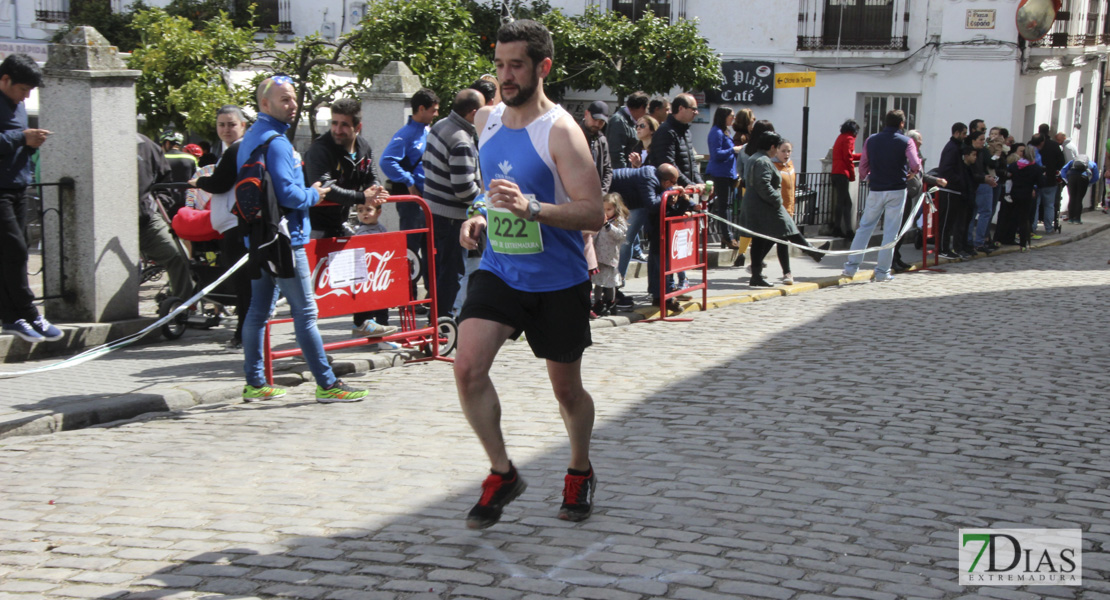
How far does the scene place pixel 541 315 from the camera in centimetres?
461

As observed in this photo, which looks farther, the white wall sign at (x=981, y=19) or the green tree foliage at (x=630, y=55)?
the white wall sign at (x=981, y=19)

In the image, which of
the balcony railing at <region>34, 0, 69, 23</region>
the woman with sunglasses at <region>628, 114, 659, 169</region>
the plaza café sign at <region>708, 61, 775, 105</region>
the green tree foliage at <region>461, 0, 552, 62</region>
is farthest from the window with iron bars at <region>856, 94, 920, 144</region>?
the balcony railing at <region>34, 0, 69, 23</region>

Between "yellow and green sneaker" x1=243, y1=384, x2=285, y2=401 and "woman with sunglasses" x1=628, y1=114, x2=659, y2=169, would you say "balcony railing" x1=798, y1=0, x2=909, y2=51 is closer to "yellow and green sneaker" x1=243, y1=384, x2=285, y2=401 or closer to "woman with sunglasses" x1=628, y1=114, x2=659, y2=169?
"woman with sunglasses" x1=628, y1=114, x2=659, y2=169

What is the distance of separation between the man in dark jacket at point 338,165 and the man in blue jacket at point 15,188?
1875mm

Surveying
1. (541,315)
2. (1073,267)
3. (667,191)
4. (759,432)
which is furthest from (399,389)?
(1073,267)

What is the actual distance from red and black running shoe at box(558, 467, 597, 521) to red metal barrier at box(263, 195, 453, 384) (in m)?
3.21

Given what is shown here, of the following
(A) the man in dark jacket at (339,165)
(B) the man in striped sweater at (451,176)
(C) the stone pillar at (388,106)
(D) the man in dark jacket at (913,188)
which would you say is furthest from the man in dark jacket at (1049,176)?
(A) the man in dark jacket at (339,165)

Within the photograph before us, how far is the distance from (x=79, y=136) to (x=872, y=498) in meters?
6.57

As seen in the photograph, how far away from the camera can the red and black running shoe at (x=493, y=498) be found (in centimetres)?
456

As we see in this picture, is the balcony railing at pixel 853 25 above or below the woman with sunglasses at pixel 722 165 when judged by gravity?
above

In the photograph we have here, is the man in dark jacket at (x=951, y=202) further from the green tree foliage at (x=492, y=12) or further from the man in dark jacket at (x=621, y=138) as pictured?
the green tree foliage at (x=492, y=12)

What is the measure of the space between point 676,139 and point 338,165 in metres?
4.26

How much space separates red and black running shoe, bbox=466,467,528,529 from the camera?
15.0ft

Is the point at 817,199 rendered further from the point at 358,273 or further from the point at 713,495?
the point at 713,495
